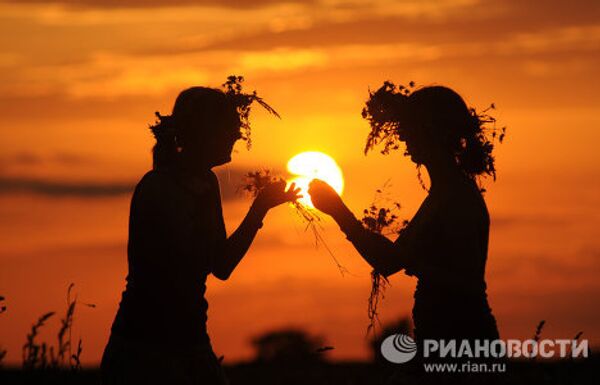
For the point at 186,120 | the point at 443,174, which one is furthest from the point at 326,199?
the point at 186,120

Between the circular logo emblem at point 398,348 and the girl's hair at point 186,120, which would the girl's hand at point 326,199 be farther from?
the girl's hair at point 186,120

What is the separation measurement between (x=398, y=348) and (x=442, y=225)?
119 centimetres

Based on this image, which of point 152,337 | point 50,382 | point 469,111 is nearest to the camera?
point 50,382

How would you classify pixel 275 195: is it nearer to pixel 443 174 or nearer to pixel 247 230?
pixel 247 230

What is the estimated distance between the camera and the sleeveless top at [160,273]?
8500 mm

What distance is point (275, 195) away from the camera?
388 inches

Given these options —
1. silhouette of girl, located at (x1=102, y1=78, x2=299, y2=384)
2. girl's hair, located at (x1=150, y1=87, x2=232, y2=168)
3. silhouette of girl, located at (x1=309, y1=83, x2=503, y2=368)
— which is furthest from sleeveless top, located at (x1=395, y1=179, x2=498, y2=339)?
girl's hair, located at (x1=150, y1=87, x2=232, y2=168)

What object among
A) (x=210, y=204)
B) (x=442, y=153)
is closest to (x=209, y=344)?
(x=210, y=204)

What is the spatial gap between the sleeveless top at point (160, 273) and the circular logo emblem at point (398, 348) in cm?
165

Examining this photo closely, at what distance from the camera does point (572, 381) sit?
962 cm

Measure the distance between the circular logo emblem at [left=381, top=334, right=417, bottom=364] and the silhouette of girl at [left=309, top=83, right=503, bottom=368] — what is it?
43 centimetres

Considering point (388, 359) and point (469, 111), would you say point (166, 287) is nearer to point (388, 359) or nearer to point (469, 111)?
point (388, 359)

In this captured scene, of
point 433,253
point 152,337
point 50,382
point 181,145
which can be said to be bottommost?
point 50,382

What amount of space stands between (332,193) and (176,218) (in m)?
2.18
